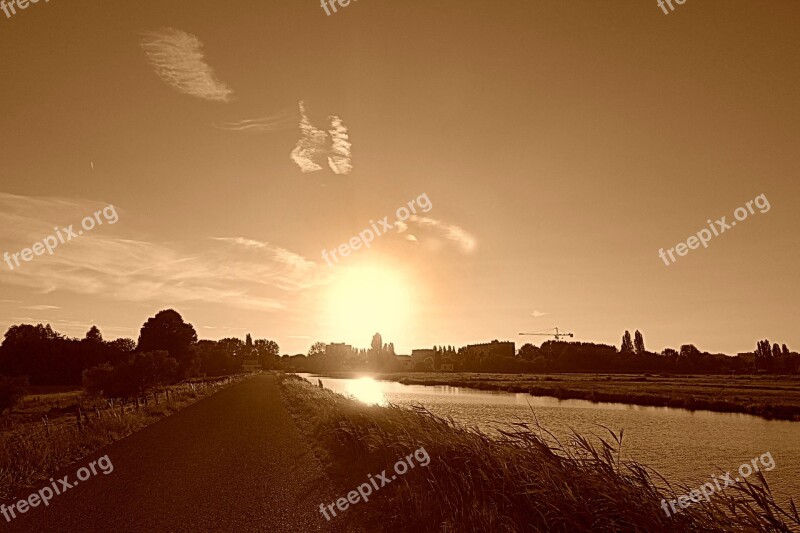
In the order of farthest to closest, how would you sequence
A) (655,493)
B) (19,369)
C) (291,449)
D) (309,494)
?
(19,369) < (291,449) < (309,494) < (655,493)

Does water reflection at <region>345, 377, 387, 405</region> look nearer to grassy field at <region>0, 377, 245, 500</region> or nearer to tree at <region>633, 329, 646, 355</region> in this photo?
grassy field at <region>0, 377, 245, 500</region>

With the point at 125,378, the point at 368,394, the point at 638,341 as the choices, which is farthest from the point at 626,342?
the point at 125,378

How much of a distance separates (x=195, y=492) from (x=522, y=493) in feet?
27.0

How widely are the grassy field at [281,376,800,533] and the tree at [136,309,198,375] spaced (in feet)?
303

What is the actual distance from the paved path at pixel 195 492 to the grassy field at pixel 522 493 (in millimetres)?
1187

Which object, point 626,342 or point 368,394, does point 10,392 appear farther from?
point 626,342

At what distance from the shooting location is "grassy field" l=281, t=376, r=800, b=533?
6820 millimetres

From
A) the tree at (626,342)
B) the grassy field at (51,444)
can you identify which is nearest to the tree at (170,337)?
the grassy field at (51,444)

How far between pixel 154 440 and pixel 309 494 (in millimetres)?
12451

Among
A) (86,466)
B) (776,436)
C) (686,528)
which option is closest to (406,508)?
(686,528)

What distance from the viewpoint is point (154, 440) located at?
21.5 meters

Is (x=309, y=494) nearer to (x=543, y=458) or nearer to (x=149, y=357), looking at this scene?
(x=543, y=458)

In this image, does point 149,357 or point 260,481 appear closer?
point 260,481

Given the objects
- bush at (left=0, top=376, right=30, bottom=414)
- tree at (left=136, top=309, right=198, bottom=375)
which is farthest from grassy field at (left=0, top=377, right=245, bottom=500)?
tree at (left=136, top=309, right=198, bottom=375)
